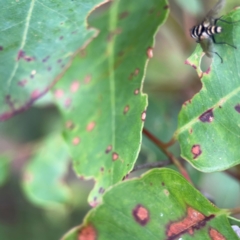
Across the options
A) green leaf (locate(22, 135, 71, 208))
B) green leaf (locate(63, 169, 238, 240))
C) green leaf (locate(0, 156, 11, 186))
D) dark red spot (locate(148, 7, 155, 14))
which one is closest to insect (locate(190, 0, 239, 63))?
dark red spot (locate(148, 7, 155, 14))

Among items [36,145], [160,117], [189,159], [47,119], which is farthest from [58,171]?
[189,159]

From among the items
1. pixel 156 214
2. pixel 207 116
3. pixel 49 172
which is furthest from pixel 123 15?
pixel 49 172

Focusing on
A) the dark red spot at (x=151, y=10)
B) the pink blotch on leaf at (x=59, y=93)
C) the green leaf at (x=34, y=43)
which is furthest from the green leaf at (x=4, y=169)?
the dark red spot at (x=151, y=10)

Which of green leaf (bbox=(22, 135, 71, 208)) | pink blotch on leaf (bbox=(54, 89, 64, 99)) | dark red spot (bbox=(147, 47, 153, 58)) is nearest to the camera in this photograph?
dark red spot (bbox=(147, 47, 153, 58))

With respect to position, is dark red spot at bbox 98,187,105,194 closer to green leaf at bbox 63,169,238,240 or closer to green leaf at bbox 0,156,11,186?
green leaf at bbox 63,169,238,240

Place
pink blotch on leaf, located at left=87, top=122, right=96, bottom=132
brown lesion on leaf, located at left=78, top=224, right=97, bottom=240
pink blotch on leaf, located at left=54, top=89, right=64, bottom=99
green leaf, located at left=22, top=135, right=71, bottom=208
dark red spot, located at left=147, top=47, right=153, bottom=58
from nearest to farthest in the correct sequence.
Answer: brown lesion on leaf, located at left=78, top=224, right=97, bottom=240, dark red spot, located at left=147, top=47, right=153, bottom=58, pink blotch on leaf, located at left=87, top=122, right=96, bottom=132, pink blotch on leaf, located at left=54, top=89, right=64, bottom=99, green leaf, located at left=22, top=135, right=71, bottom=208

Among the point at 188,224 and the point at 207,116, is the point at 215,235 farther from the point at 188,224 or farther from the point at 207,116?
A: the point at 207,116

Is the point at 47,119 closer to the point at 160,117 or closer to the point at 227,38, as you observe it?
the point at 160,117
